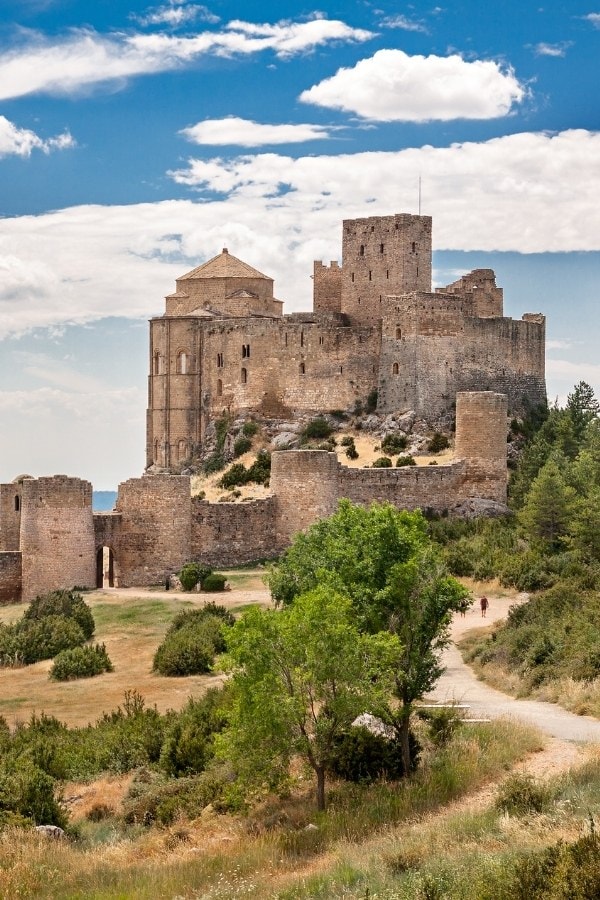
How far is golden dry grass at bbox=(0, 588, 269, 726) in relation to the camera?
81.2 ft

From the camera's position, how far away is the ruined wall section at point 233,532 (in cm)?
3634

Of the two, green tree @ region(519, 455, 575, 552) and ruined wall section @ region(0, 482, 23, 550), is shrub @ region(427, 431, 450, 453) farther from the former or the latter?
ruined wall section @ region(0, 482, 23, 550)

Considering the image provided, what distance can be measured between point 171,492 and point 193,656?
9367 millimetres

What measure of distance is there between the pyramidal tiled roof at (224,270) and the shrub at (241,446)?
8047 millimetres

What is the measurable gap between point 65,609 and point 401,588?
48.5 feet

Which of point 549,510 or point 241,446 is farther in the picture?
point 241,446

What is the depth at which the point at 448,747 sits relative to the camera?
1741 centimetres

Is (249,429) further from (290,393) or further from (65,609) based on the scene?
(65,609)

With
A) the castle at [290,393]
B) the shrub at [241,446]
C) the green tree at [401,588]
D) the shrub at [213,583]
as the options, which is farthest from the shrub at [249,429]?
the green tree at [401,588]

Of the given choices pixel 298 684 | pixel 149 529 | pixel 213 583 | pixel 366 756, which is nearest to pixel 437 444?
pixel 149 529

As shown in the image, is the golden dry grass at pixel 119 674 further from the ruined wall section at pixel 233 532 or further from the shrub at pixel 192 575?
the ruined wall section at pixel 233 532

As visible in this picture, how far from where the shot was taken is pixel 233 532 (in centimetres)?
3656

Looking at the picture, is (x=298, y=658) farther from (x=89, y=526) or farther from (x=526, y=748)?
(x=89, y=526)

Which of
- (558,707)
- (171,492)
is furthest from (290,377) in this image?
(558,707)
